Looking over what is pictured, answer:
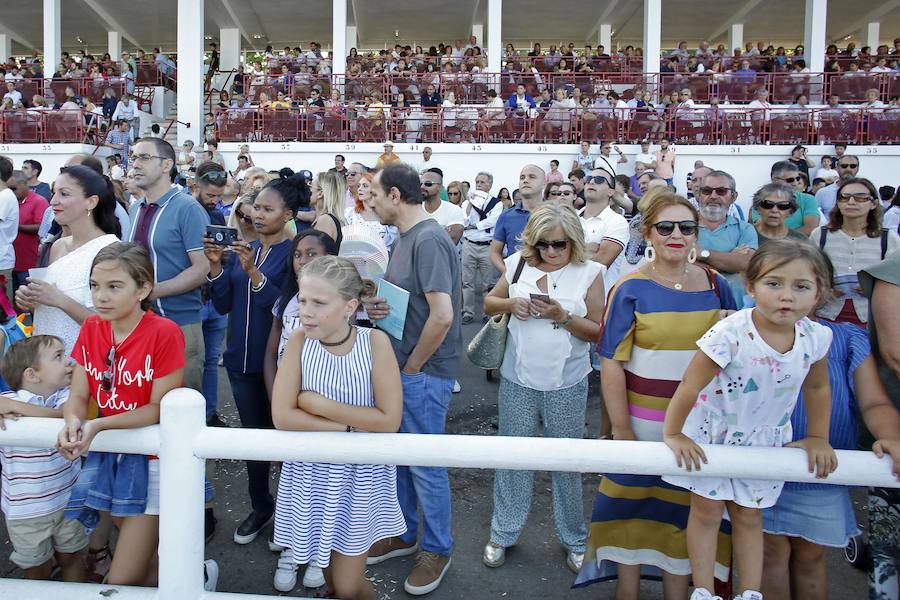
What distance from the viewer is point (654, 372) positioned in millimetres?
2510

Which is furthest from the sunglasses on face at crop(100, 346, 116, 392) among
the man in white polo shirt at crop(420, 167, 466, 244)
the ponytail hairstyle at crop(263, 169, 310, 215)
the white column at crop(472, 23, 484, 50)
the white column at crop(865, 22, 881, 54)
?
the white column at crop(865, 22, 881, 54)

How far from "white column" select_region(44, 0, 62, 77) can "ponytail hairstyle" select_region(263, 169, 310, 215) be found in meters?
20.0

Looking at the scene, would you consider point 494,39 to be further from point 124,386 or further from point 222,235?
point 124,386

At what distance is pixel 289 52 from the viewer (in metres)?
22.8

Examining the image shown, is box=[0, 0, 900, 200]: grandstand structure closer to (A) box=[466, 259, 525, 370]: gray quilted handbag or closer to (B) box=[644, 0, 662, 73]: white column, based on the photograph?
(B) box=[644, 0, 662, 73]: white column

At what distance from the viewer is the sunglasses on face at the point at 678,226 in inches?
100

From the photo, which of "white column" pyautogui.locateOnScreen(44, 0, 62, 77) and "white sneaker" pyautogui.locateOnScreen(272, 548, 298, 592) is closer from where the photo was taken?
"white sneaker" pyautogui.locateOnScreen(272, 548, 298, 592)

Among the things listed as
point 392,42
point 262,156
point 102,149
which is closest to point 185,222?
point 262,156

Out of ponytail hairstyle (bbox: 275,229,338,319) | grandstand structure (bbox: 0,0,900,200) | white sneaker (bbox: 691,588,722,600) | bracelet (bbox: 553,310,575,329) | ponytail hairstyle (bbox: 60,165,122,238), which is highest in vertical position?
grandstand structure (bbox: 0,0,900,200)

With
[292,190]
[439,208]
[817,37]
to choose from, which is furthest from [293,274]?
[817,37]

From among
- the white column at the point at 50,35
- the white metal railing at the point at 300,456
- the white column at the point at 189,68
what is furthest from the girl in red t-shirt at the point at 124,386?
the white column at the point at 50,35

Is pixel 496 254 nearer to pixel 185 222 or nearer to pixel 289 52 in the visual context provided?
pixel 185 222

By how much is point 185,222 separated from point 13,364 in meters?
1.05

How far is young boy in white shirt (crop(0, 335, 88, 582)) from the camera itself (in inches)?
99.6
